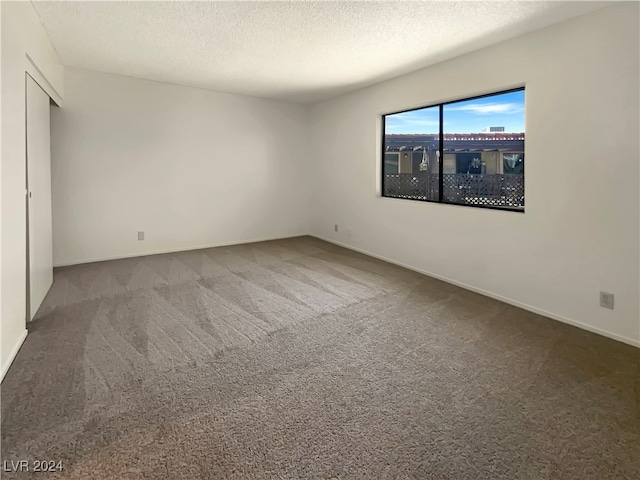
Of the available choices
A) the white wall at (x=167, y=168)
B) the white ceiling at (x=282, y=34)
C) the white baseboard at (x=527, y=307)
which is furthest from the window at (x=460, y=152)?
the white wall at (x=167, y=168)

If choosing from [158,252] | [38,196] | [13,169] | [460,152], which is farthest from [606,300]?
[158,252]

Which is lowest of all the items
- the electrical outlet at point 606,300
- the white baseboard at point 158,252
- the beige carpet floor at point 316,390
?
the beige carpet floor at point 316,390

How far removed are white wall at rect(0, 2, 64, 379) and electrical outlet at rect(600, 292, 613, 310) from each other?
4137 mm

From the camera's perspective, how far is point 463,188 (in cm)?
404

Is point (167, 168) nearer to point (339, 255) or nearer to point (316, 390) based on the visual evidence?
point (339, 255)

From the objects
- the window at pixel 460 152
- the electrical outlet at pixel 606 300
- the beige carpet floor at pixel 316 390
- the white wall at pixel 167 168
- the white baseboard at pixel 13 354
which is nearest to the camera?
the beige carpet floor at pixel 316 390

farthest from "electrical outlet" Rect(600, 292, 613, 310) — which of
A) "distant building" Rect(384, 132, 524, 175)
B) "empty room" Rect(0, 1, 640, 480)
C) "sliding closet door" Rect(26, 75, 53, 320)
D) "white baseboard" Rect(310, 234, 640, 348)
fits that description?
"sliding closet door" Rect(26, 75, 53, 320)

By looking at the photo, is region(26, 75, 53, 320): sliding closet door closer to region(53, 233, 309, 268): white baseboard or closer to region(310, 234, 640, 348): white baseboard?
region(53, 233, 309, 268): white baseboard

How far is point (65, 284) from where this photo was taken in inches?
155

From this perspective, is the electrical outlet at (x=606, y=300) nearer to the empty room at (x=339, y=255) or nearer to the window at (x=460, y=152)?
the empty room at (x=339, y=255)

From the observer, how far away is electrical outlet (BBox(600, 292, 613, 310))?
2752mm

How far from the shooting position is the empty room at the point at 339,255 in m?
1.74

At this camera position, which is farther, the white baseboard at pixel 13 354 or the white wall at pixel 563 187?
the white wall at pixel 563 187

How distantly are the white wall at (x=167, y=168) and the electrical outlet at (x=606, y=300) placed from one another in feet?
15.8
